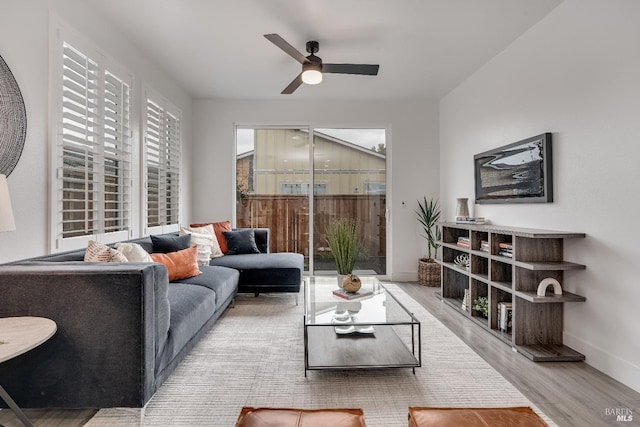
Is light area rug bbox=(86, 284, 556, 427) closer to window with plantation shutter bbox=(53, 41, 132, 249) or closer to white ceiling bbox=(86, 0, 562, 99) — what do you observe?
window with plantation shutter bbox=(53, 41, 132, 249)

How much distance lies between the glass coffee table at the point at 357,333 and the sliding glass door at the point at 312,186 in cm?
243

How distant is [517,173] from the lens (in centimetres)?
323

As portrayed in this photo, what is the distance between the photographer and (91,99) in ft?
8.89

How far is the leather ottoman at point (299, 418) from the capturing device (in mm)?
1285

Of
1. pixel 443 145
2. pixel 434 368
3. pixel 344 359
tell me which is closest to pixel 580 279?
pixel 434 368

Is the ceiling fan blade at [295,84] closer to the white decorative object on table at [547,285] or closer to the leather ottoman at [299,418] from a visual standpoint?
the white decorative object on table at [547,285]

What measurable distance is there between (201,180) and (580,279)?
4.58 metres

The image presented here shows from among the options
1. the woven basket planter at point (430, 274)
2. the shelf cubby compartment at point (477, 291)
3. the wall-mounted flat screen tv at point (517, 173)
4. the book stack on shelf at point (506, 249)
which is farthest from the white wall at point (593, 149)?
the woven basket planter at point (430, 274)

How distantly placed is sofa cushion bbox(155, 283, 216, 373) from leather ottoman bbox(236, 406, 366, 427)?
0.79 metres

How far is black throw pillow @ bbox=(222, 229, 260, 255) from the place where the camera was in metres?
4.38

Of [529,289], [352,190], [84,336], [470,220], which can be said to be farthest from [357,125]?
[84,336]

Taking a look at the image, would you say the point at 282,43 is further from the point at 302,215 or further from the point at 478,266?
the point at 302,215

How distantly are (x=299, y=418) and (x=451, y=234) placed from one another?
3331mm

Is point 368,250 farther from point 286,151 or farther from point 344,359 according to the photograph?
point 344,359
